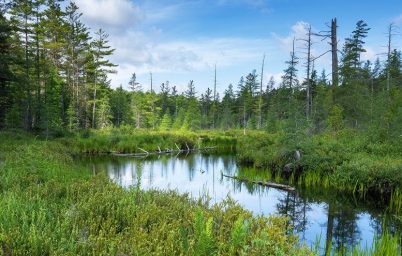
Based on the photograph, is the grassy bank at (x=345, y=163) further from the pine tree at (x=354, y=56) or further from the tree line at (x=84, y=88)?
the pine tree at (x=354, y=56)

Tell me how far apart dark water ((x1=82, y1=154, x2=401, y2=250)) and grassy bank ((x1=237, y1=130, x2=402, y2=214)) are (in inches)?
33.9

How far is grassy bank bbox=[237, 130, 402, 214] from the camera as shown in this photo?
469 inches

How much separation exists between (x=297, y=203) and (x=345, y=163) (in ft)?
12.0

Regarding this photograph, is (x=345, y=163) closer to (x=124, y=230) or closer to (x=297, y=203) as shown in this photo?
(x=297, y=203)

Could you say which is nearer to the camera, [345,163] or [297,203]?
[297,203]

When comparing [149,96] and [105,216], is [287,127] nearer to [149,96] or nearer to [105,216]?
[105,216]

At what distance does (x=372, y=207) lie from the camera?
1085cm

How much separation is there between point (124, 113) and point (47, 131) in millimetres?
41260

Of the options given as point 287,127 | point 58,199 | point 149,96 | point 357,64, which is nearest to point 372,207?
point 287,127

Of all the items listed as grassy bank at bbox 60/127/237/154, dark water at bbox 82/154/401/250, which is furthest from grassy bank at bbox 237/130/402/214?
grassy bank at bbox 60/127/237/154

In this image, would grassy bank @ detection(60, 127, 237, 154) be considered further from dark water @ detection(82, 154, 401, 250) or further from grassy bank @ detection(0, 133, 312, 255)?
grassy bank @ detection(0, 133, 312, 255)

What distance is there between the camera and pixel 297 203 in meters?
11.8

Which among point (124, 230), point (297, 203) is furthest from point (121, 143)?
point (124, 230)

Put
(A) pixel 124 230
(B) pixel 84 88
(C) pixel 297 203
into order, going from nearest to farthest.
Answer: (A) pixel 124 230
(C) pixel 297 203
(B) pixel 84 88
